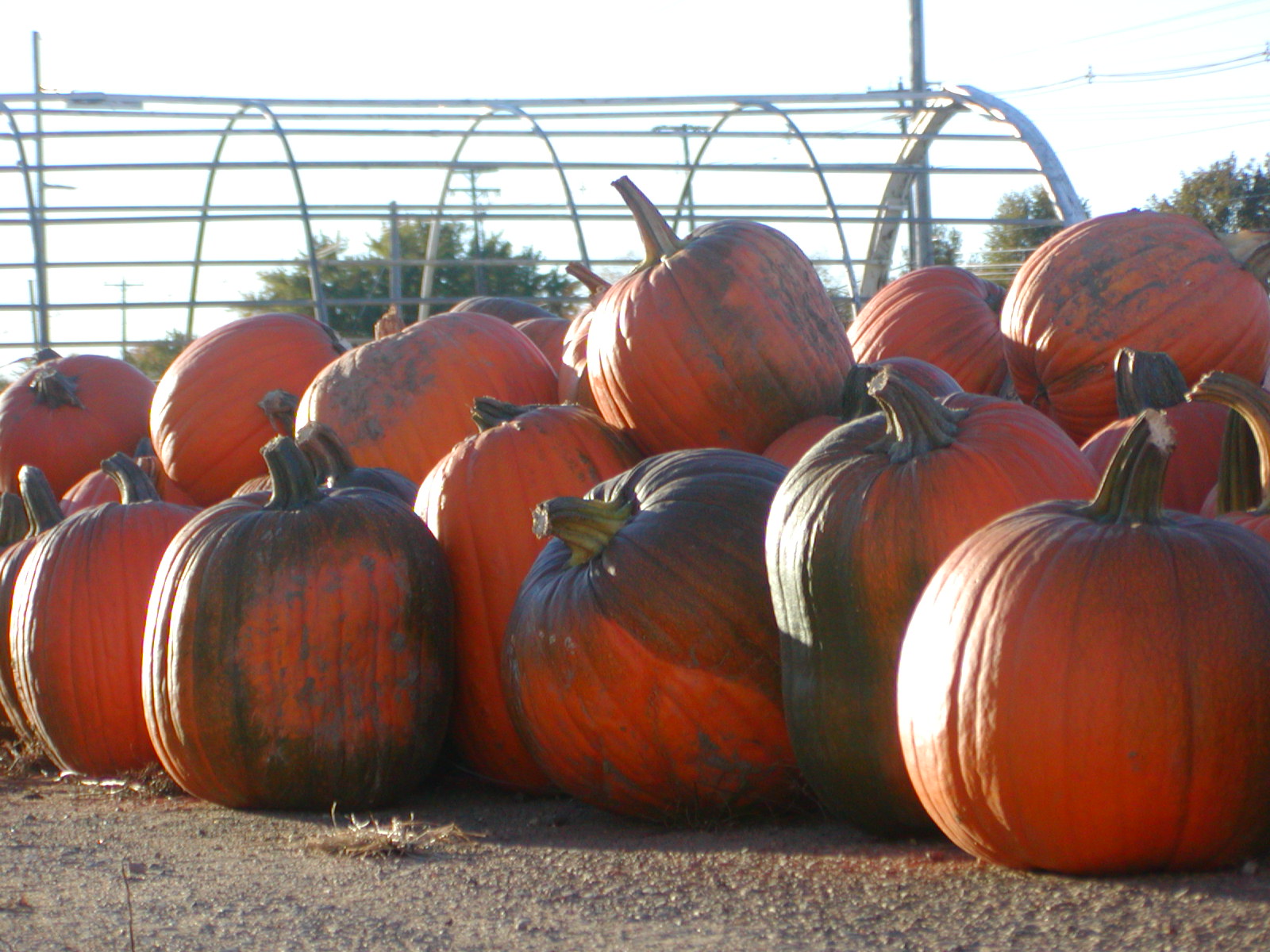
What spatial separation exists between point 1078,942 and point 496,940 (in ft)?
2.96

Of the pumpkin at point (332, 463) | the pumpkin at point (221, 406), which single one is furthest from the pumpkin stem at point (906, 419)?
the pumpkin at point (221, 406)

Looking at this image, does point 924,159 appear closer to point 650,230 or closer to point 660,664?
point 650,230

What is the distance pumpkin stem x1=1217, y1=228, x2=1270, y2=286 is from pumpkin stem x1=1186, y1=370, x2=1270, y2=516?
4.88ft

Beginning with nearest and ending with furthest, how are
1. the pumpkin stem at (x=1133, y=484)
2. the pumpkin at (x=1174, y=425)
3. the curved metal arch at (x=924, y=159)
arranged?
1. the pumpkin stem at (x=1133, y=484)
2. the pumpkin at (x=1174, y=425)
3. the curved metal arch at (x=924, y=159)

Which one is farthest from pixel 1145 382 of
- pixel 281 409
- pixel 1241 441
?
pixel 281 409

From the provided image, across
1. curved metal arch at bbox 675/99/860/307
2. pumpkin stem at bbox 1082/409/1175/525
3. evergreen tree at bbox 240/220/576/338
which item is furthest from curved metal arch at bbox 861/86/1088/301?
evergreen tree at bbox 240/220/576/338

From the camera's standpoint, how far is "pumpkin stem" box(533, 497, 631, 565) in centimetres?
313

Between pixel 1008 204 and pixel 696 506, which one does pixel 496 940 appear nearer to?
pixel 696 506

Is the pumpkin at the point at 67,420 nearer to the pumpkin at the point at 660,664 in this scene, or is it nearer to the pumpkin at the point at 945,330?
the pumpkin at the point at 945,330

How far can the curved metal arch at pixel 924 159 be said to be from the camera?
932 cm

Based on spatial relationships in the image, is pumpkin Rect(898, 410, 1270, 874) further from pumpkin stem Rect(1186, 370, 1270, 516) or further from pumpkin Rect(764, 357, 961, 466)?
pumpkin Rect(764, 357, 961, 466)

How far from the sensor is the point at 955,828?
2461mm

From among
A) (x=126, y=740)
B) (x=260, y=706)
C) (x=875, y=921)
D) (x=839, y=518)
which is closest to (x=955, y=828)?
(x=875, y=921)

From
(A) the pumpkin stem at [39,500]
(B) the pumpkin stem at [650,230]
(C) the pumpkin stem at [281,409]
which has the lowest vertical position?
(A) the pumpkin stem at [39,500]
